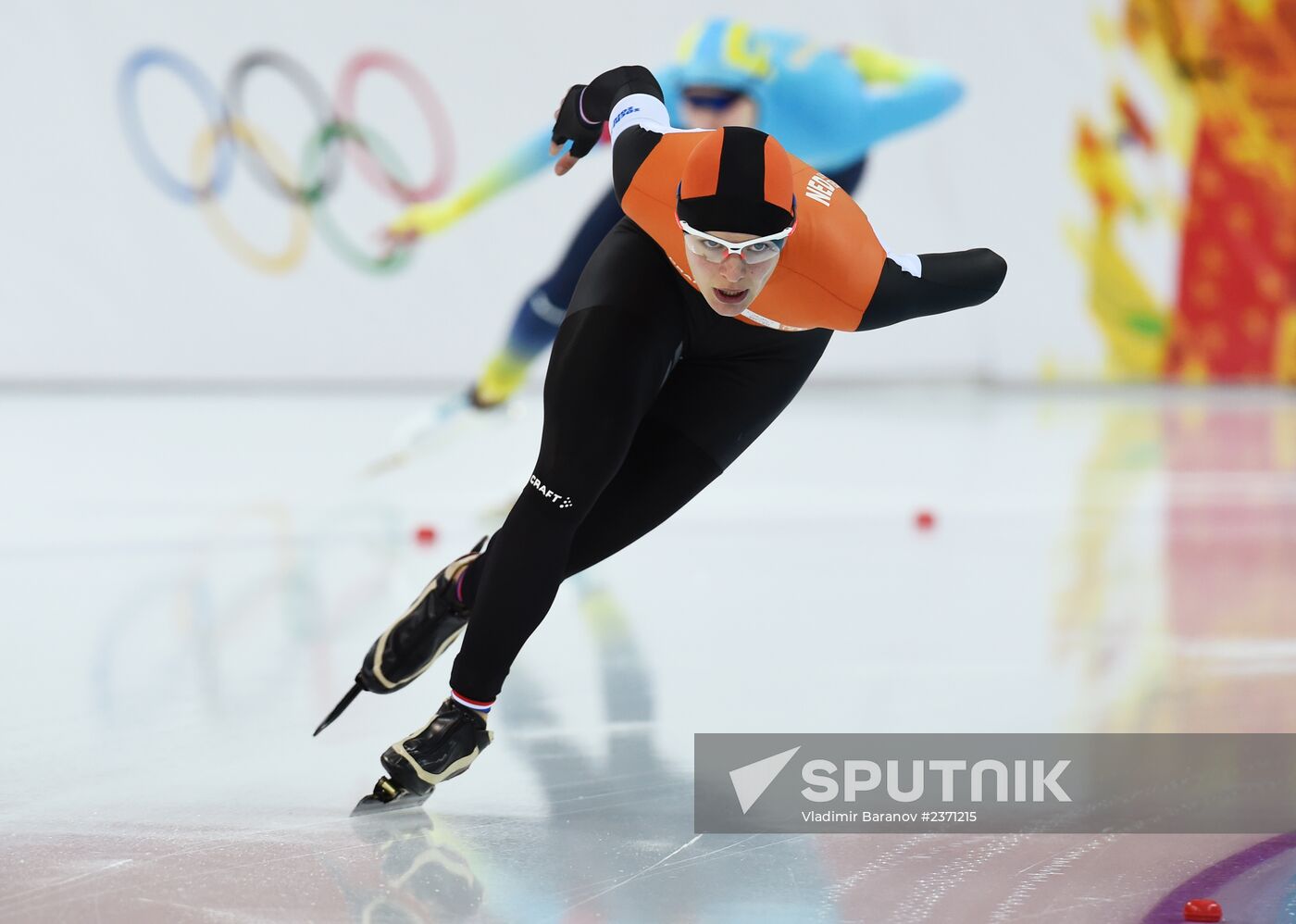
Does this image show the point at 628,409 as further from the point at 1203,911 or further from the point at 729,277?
the point at 1203,911

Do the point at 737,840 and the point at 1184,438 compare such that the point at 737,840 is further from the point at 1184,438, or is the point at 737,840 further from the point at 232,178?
the point at 232,178

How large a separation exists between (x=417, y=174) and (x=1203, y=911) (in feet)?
21.1

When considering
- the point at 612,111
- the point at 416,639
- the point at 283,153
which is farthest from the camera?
the point at 283,153

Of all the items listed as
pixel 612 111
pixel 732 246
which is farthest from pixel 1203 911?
pixel 612 111

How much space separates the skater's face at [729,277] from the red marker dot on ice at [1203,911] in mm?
884

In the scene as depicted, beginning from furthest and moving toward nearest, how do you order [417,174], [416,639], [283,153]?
[417,174]
[283,153]
[416,639]

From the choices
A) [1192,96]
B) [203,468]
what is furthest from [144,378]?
[1192,96]

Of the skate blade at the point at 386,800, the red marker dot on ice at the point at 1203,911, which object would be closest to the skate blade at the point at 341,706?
the skate blade at the point at 386,800

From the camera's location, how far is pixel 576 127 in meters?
2.21

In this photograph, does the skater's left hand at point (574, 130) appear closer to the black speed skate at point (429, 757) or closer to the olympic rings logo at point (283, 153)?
the black speed skate at point (429, 757)

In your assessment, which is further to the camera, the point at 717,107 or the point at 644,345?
the point at 717,107

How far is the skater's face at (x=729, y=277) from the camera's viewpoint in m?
1.86

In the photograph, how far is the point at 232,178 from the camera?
7.43 m

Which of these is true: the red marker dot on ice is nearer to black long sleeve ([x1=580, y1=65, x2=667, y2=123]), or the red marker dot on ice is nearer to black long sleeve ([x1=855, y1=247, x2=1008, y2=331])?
black long sleeve ([x1=855, y1=247, x2=1008, y2=331])
